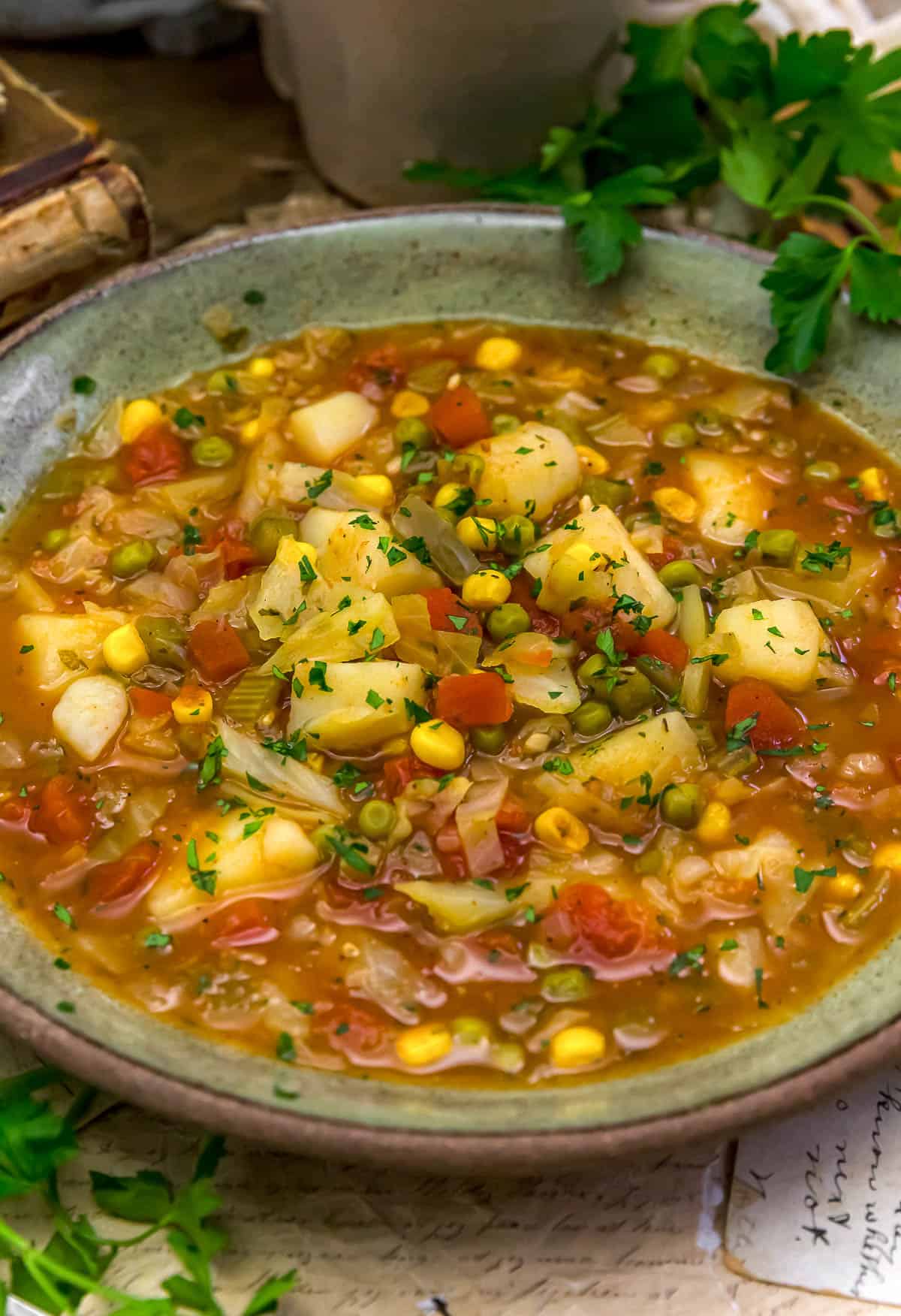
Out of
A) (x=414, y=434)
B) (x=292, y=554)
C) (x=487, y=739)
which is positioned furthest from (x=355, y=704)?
(x=414, y=434)

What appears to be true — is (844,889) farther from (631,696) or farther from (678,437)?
(678,437)

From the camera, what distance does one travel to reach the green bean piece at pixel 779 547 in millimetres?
4246

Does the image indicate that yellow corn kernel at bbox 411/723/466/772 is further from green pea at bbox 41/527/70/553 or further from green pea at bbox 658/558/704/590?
green pea at bbox 41/527/70/553

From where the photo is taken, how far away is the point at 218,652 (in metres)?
3.95

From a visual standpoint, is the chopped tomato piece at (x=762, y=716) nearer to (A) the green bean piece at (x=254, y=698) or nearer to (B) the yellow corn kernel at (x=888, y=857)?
(B) the yellow corn kernel at (x=888, y=857)

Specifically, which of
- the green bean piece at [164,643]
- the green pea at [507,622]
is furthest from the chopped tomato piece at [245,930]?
the green pea at [507,622]

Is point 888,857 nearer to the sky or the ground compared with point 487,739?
nearer to the ground

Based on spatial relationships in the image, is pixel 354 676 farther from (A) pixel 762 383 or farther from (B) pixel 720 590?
(A) pixel 762 383

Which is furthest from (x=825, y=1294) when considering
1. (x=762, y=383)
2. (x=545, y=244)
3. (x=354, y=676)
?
(x=545, y=244)

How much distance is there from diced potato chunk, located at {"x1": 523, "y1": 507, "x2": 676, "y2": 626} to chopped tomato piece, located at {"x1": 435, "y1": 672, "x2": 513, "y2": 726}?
1.44 feet

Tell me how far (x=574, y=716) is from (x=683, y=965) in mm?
817

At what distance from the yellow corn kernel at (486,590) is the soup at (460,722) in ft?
0.05

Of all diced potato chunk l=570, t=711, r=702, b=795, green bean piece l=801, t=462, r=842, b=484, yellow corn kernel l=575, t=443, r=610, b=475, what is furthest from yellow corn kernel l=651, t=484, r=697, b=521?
diced potato chunk l=570, t=711, r=702, b=795

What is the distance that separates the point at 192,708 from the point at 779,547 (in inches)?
76.8
